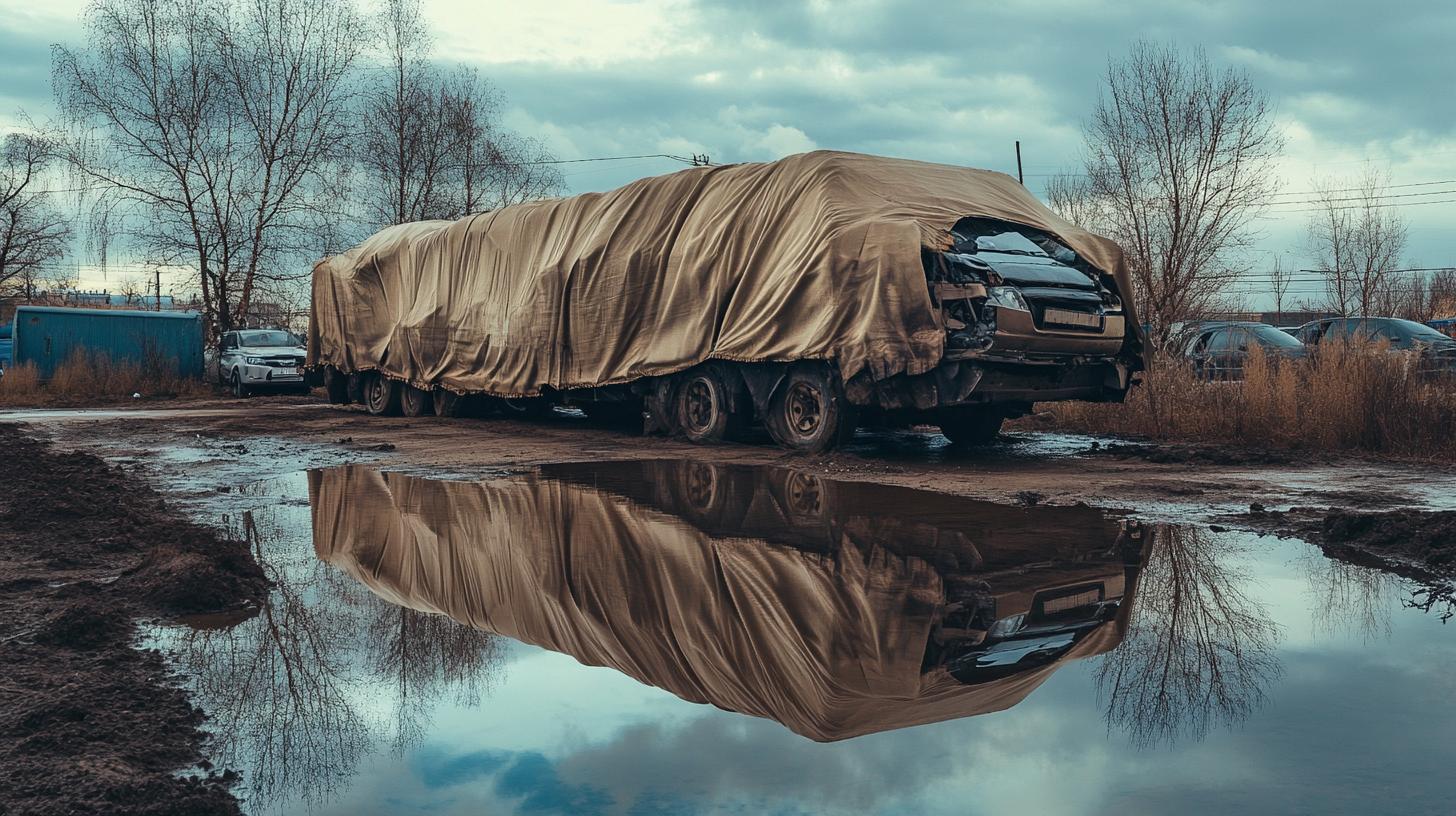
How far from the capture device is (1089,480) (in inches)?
364

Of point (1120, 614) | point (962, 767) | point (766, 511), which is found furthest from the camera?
point (766, 511)

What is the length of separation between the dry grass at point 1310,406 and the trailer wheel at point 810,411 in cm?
423

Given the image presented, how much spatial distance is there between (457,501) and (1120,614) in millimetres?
4973

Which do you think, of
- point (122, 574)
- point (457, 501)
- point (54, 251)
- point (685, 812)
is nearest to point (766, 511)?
point (457, 501)

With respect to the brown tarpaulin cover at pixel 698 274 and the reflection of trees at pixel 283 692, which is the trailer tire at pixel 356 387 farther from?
the reflection of trees at pixel 283 692

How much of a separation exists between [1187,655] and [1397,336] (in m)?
16.3

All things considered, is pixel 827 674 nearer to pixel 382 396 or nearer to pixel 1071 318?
pixel 1071 318

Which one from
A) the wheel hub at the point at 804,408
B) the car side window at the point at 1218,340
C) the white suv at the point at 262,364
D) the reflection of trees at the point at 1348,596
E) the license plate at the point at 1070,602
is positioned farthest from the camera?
the white suv at the point at 262,364

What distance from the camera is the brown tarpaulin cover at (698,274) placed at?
10938 mm

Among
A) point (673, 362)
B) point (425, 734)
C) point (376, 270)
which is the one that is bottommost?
point (425, 734)

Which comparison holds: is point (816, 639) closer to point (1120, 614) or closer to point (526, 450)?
point (1120, 614)

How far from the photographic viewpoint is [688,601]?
5129mm

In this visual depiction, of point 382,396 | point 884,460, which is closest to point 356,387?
point 382,396

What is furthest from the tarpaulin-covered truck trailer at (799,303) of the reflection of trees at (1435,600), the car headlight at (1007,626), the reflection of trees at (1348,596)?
the car headlight at (1007,626)
